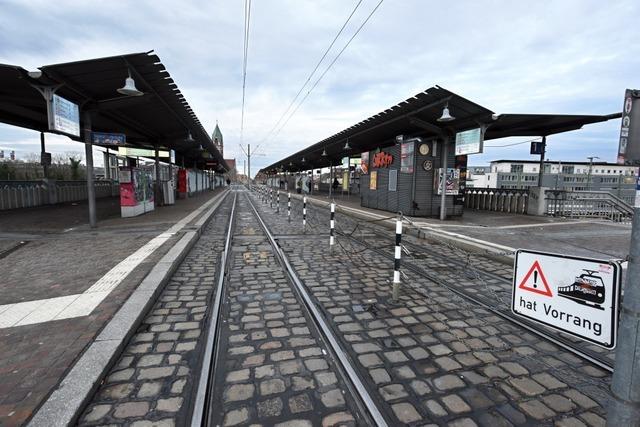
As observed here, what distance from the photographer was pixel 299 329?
148 inches

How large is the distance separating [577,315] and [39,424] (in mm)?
3574

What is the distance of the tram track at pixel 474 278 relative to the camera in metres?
3.36

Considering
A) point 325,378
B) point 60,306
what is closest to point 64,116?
point 60,306

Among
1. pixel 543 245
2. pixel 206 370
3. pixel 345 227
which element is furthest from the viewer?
pixel 345 227

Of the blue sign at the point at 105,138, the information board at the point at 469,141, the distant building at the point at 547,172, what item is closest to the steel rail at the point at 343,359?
the blue sign at the point at 105,138

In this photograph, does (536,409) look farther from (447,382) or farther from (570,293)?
(570,293)

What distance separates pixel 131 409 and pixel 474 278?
5.37m

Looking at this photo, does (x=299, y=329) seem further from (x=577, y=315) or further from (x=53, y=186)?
(x=53, y=186)

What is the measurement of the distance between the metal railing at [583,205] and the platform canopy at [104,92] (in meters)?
17.4

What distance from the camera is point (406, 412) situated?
2434 mm

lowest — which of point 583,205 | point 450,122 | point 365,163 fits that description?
point 583,205

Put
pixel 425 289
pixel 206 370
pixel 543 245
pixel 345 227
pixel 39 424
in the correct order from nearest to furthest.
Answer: pixel 39 424, pixel 206 370, pixel 425 289, pixel 543 245, pixel 345 227

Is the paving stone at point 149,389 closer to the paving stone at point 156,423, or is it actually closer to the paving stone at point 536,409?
the paving stone at point 156,423

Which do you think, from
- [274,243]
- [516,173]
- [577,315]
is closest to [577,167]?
[516,173]
